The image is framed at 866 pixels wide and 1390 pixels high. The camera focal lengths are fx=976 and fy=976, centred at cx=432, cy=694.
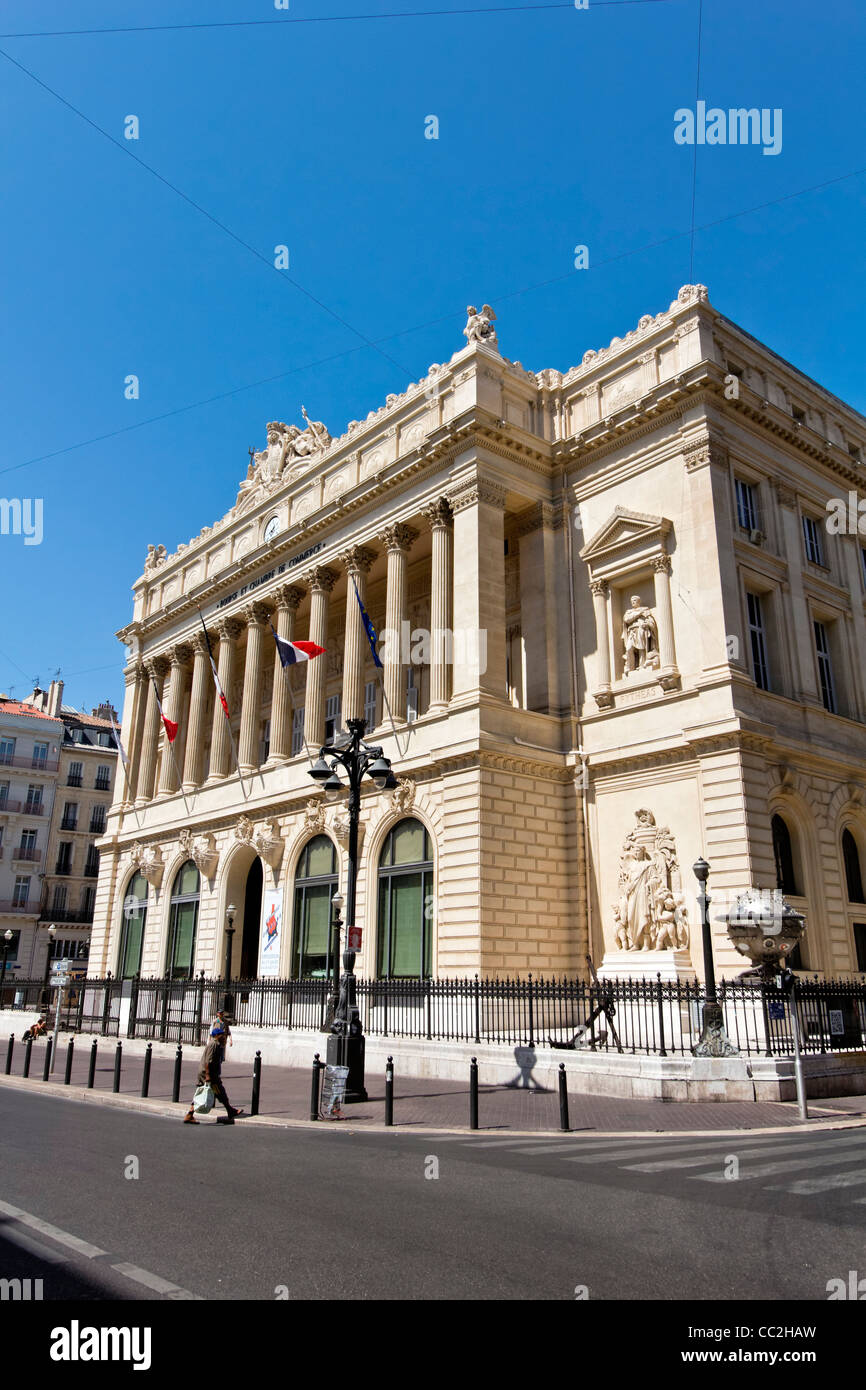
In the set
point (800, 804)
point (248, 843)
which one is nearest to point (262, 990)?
point (248, 843)

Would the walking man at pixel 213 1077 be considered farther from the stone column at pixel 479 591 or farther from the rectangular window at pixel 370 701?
the rectangular window at pixel 370 701

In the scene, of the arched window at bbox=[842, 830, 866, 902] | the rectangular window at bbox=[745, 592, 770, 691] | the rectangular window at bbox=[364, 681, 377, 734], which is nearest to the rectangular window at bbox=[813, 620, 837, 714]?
the rectangular window at bbox=[745, 592, 770, 691]

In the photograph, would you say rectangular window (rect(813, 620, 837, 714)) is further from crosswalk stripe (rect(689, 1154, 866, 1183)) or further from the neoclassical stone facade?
crosswalk stripe (rect(689, 1154, 866, 1183))

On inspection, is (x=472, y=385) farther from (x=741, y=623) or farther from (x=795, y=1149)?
(x=795, y=1149)

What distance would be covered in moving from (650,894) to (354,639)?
46.3 feet

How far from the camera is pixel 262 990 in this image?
26672mm

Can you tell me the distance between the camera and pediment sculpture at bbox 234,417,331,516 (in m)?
39.2

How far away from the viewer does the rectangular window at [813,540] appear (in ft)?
99.6

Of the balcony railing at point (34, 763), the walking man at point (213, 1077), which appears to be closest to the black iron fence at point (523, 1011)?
the walking man at point (213, 1077)

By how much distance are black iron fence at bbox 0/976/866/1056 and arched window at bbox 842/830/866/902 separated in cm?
402

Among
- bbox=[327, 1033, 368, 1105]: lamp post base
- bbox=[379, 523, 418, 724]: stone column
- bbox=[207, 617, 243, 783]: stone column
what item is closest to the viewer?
bbox=[327, 1033, 368, 1105]: lamp post base

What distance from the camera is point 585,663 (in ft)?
94.1

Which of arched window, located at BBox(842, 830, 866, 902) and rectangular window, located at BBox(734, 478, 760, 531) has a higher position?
rectangular window, located at BBox(734, 478, 760, 531)

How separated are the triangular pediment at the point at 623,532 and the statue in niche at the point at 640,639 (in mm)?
1697
